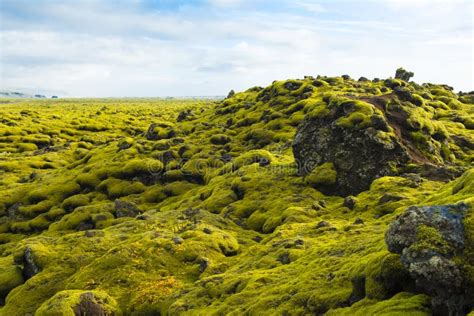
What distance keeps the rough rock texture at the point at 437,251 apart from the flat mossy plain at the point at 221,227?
A: 0.44m

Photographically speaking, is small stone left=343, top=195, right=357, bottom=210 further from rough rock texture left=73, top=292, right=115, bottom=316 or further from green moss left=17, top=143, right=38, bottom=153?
green moss left=17, top=143, right=38, bottom=153

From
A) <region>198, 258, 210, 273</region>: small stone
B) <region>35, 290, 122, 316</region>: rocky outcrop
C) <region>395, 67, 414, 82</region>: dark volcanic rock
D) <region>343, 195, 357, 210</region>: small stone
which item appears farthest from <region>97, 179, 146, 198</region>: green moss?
<region>395, 67, 414, 82</region>: dark volcanic rock

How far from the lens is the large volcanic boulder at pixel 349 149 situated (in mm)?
46938

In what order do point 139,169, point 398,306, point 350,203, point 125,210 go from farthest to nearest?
1. point 139,169
2. point 125,210
3. point 350,203
4. point 398,306

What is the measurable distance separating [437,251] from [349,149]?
113 ft

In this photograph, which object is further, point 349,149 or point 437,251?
point 349,149

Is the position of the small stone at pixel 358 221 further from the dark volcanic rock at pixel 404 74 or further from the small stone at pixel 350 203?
the dark volcanic rock at pixel 404 74

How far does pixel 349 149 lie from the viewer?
48656 millimetres

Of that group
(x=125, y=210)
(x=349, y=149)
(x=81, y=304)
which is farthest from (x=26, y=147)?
(x=81, y=304)

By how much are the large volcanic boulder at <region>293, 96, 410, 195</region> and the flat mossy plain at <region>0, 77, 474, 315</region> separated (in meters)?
0.51

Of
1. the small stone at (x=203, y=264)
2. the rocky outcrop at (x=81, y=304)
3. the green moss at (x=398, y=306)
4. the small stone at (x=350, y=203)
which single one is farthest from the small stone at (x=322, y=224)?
the green moss at (x=398, y=306)

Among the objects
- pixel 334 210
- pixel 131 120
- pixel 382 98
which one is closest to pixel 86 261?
pixel 334 210

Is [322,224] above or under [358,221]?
under

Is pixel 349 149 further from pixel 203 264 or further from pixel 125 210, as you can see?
pixel 125 210
